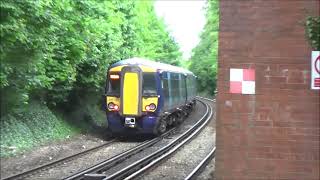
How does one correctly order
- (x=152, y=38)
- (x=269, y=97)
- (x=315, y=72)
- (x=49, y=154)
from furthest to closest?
(x=152, y=38) < (x=49, y=154) < (x=269, y=97) < (x=315, y=72)

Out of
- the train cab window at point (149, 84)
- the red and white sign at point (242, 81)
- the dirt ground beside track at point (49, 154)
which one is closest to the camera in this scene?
the red and white sign at point (242, 81)

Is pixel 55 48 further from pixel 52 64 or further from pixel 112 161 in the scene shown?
pixel 112 161

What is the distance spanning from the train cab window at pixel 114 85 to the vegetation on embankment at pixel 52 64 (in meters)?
1.27

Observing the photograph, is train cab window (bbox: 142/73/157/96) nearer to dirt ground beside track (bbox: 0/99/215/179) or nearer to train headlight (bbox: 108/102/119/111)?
train headlight (bbox: 108/102/119/111)

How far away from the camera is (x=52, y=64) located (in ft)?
55.5

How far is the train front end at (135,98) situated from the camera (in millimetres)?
19016

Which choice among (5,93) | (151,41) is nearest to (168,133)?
(5,93)

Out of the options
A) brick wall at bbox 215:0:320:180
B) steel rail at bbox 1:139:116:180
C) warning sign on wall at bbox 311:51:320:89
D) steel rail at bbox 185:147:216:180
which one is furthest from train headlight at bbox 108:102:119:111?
warning sign on wall at bbox 311:51:320:89

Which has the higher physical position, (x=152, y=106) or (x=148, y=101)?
(x=148, y=101)

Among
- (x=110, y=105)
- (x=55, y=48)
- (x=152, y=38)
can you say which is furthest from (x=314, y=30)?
(x=152, y=38)

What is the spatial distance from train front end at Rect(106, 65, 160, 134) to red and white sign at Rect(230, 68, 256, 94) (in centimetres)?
1237

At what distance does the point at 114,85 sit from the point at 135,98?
94cm

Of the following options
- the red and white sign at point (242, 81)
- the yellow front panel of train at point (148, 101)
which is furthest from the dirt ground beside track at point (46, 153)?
the red and white sign at point (242, 81)

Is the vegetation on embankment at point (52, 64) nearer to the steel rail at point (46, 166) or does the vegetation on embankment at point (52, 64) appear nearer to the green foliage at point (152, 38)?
the steel rail at point (46, 166)
